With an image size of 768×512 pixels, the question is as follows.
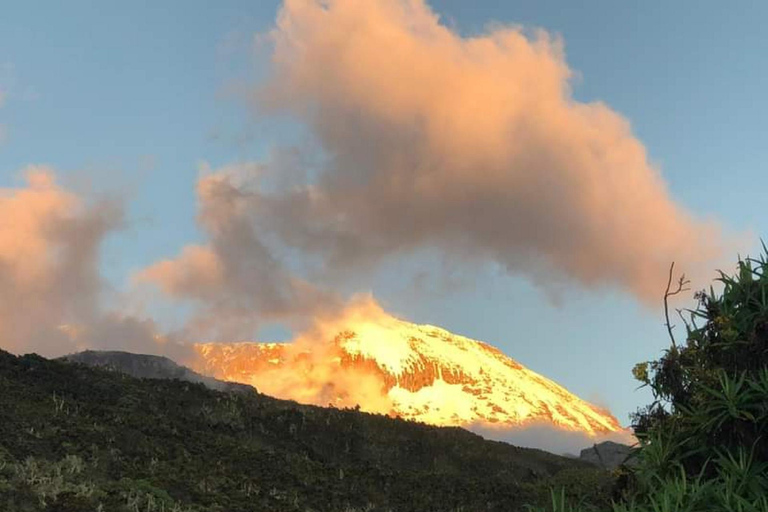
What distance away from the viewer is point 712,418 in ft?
26.9

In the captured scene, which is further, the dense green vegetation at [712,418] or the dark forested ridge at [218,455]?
the dark forested ridge at [218,455]

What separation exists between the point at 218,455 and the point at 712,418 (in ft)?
60.7

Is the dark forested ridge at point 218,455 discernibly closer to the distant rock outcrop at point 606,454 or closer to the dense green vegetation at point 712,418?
the dense green vegetation at point 712,418

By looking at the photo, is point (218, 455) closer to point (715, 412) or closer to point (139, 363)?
point (715, 412)

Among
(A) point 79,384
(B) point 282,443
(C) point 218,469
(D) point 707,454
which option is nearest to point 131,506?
(C) point 218,469

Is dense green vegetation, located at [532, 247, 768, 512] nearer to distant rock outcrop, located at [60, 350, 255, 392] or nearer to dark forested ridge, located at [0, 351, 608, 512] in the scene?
dark forested ridge, located at [0, 351, 608, 512]

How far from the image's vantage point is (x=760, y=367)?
8555mm

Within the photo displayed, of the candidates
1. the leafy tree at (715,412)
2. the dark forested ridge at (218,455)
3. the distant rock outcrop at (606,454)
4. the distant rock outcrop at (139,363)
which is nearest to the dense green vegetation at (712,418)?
the leafy tree at (715,412)

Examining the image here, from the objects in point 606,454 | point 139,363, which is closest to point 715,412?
point 606,454

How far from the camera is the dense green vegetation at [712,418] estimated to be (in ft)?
25.5

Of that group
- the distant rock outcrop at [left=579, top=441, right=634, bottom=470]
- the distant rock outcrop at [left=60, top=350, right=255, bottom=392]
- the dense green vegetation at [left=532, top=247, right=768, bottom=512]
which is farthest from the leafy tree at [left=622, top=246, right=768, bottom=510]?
the distant rock outcrop at [left=60, top=350, right=255, bottom=392]

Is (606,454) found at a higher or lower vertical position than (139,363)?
lower

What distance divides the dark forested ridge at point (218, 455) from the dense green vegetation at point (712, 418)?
167 inches

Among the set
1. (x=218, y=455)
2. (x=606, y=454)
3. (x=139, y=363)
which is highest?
(x=139, y=363)
